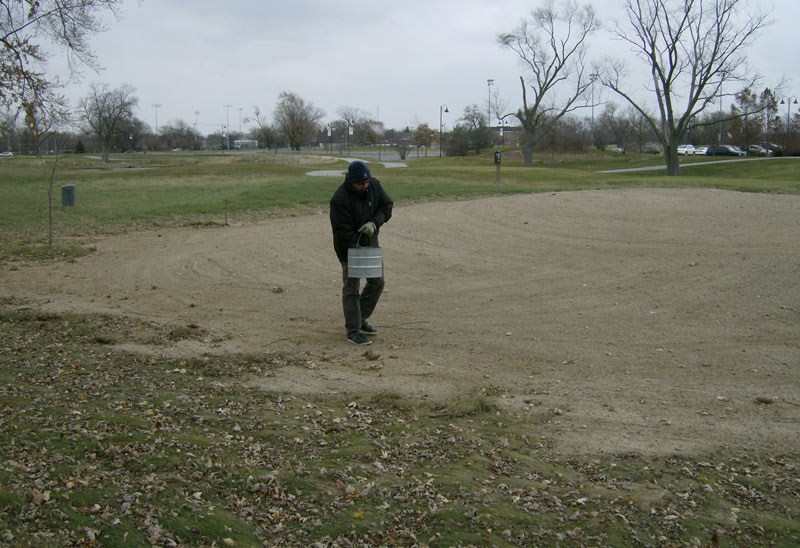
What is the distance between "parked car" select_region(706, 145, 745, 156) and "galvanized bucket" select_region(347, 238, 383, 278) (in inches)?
2744

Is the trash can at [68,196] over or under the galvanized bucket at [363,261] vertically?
over

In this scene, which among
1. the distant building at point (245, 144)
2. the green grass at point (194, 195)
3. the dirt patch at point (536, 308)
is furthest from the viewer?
the distant building at point (245, 144)

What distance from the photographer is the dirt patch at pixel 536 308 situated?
6.06 meters

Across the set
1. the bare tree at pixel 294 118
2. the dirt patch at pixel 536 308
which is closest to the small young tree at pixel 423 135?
the bare tree at pixel 294 118

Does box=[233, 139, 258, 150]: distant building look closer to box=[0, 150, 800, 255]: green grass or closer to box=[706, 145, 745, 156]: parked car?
box=[706, 145, 745, 156]: parked car

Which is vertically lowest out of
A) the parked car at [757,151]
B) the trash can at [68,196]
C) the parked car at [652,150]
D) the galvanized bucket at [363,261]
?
the galvanized bucket at [363,261]

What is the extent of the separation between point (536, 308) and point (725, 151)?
69354 millimetres

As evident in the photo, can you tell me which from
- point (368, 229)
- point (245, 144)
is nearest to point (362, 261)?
point (368, 229)

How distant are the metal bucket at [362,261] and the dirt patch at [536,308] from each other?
0.83 metres

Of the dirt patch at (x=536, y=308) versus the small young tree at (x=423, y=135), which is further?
the small young tree at (x=423, y=135)

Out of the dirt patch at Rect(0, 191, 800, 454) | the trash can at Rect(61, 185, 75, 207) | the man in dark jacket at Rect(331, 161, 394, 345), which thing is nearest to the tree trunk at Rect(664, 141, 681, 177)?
the dirt patch at Rect(0, 191, 800, 454)

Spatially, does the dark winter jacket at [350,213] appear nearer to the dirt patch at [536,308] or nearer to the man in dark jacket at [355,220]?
the man in dark jacket at [355,220]

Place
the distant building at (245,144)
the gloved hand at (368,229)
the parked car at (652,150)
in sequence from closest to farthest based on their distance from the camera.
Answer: the gloved hand at (368,229) < the parked car at (652,150) < the distant building at (245,144)

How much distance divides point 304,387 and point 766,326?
5817 millimetres
